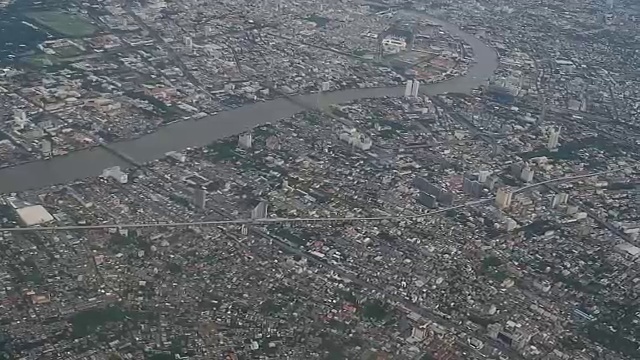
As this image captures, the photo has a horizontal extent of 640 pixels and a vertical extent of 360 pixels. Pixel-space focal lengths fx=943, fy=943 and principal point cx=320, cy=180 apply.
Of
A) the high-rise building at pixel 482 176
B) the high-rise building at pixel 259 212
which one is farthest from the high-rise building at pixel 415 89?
the high-rise building at pixel 259 212

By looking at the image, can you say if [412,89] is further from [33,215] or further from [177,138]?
[33,215]

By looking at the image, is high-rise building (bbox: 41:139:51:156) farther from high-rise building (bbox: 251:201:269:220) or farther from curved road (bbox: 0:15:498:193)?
high-rise building (bbox: 251:201:269:220)

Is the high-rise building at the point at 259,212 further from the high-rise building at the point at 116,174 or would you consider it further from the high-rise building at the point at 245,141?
the high-rise building at the point at 245,141

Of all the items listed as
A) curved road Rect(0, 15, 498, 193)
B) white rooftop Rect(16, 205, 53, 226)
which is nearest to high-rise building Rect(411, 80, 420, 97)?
curved road Rect(0, 15, 498, 193)

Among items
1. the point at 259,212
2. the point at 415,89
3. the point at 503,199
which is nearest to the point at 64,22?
the point at 415,89

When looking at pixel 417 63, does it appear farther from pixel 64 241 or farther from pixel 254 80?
pixel 64 241
